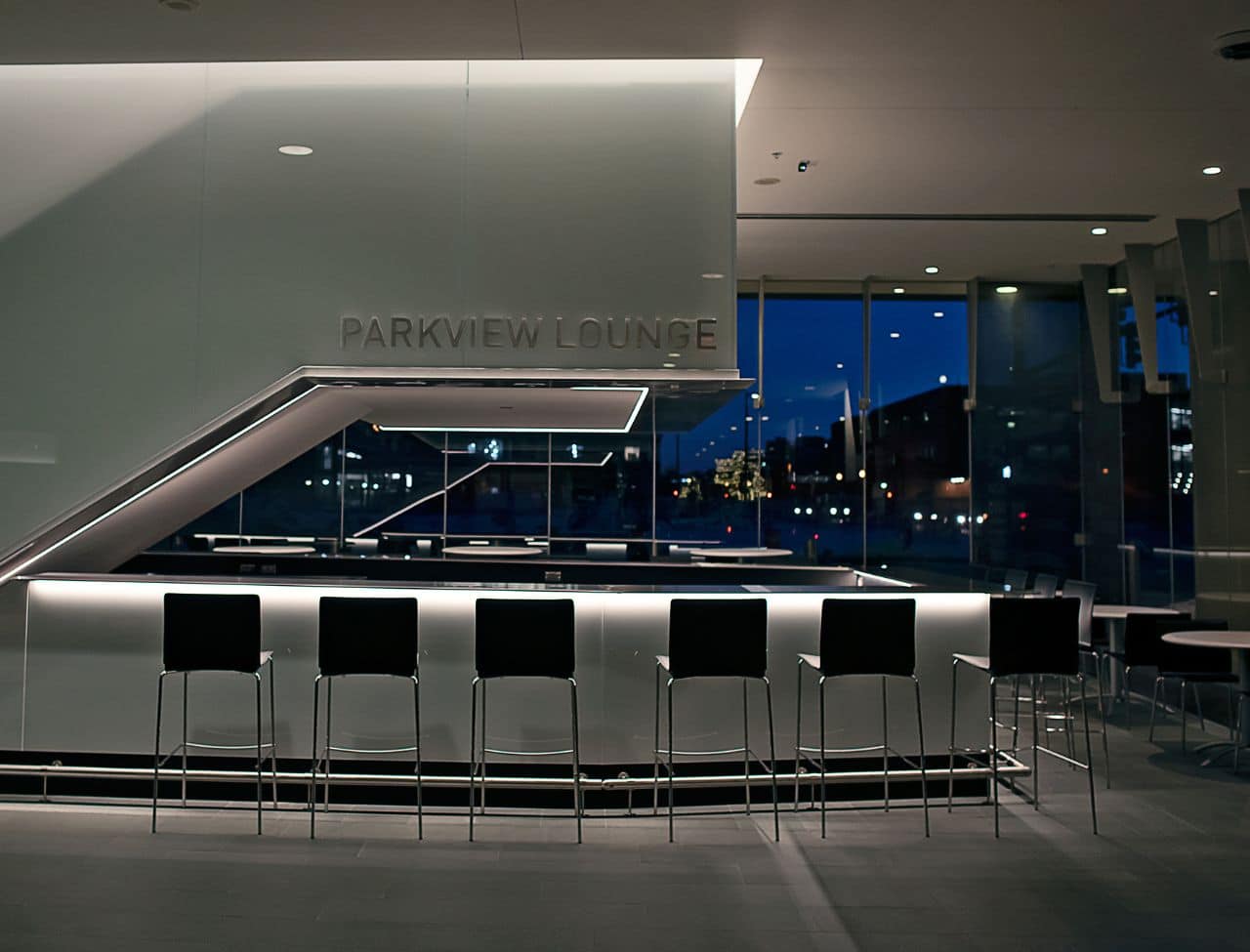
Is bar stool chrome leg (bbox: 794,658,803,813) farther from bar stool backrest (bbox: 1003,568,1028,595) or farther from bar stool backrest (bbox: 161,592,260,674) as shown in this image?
bar stool backrest (bbox: 1003,568,1028,595)

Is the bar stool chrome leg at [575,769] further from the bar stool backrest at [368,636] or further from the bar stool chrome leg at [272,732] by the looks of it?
the bar stool chrome leg at [272,732]

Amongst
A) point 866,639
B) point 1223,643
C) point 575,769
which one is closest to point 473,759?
point 575,769

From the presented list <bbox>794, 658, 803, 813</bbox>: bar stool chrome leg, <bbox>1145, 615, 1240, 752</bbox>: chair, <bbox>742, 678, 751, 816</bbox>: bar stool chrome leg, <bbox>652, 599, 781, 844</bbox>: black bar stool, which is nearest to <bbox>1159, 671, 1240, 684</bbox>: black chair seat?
<bbox>1145, 615, 1240, 752</bbox>: chair

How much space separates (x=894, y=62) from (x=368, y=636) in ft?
12.0

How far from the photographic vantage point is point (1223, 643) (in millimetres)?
5324

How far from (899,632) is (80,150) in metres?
4.76

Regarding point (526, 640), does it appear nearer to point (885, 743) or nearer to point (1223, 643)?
point (885, 743)

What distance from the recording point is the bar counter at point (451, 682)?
5055mm

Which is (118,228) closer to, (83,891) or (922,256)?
(83,891)

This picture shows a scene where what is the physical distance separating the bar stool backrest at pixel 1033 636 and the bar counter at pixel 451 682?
0.47 metres

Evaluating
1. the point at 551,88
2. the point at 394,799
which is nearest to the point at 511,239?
the point at 551,88

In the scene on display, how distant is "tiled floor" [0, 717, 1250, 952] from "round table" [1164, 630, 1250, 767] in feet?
2.55

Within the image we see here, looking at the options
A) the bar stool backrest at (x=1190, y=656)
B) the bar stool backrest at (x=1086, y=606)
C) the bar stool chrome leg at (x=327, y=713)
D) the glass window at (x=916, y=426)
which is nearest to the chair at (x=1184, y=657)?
the bar stool backrest at (x=1190, y=656)

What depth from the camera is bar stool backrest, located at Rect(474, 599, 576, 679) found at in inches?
177
